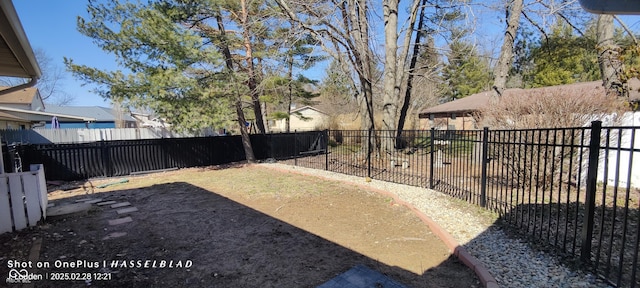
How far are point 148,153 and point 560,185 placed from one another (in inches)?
428

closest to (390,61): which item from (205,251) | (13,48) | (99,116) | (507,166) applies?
(507,166)

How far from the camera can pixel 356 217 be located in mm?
4965

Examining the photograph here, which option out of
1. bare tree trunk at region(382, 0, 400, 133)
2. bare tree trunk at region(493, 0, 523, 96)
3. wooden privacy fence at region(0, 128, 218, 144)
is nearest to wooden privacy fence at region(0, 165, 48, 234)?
wooden privacy fence at region(0, 128, 218, 144)

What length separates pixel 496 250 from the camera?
11.3 ft

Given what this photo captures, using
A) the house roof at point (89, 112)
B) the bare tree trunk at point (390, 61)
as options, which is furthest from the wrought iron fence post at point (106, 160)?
the house roof at point (89, 112)

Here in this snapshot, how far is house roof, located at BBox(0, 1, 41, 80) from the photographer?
8.44 ft

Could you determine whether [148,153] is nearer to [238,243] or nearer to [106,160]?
[106,160]

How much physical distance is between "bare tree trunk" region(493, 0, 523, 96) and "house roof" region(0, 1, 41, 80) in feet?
38.6

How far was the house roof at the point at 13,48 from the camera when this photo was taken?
2.57 meters

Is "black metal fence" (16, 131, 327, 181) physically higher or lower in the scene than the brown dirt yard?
higher

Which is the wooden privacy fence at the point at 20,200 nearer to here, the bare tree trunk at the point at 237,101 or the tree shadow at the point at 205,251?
the tree shadow at the point at 205,251

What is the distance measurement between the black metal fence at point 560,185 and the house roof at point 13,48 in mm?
5255

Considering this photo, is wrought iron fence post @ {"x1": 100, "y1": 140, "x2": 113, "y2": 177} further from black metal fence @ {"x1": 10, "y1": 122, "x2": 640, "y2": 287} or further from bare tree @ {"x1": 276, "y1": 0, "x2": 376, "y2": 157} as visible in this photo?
bare tree @ {"x1": 276, "y1": 0, "x2": 376, "y2": 157}

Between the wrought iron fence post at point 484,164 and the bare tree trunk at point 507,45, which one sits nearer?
the wrought iron fence post at point 484,164
